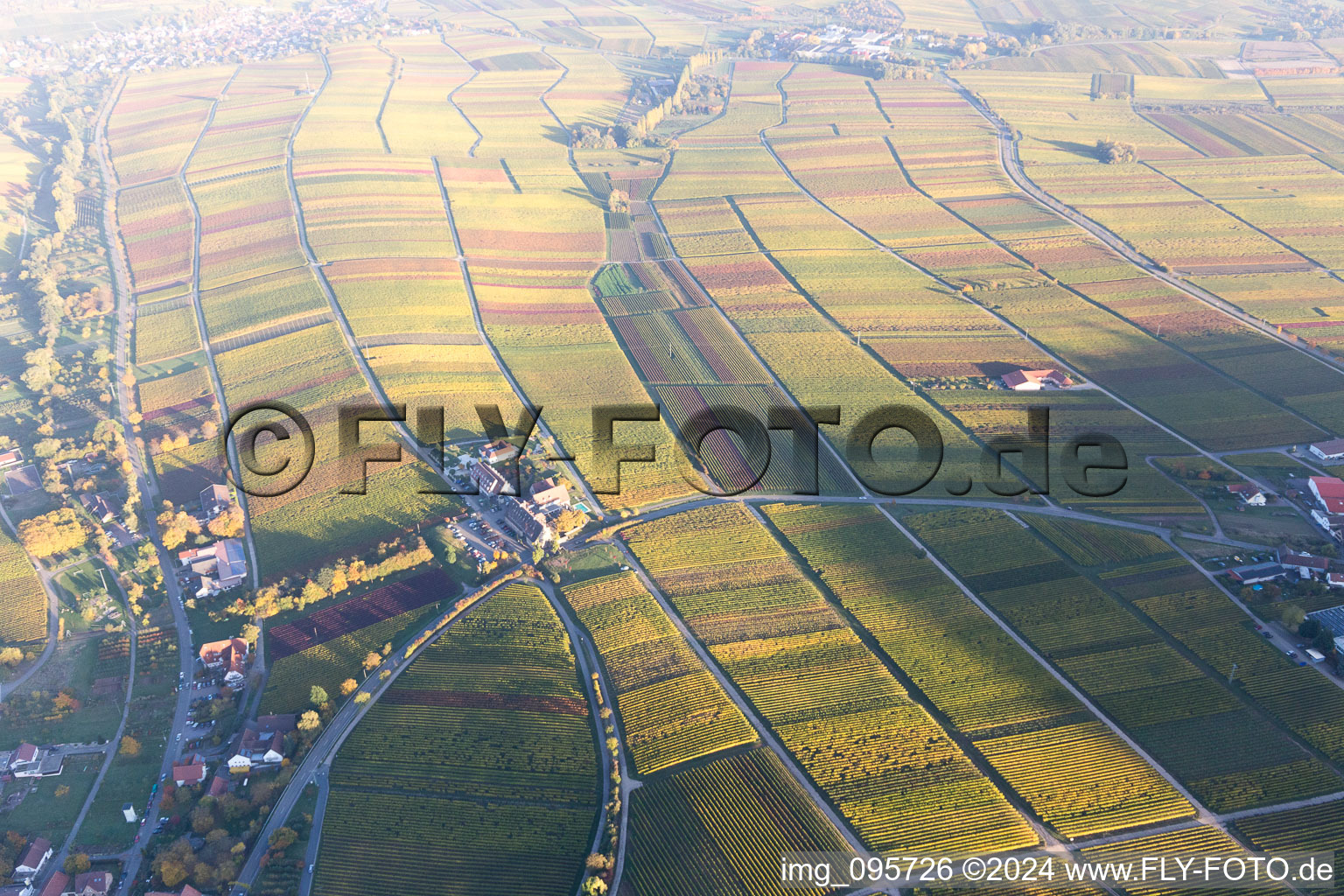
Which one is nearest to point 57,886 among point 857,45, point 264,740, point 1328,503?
point 264,740

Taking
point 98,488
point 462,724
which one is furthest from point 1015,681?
point 98,488

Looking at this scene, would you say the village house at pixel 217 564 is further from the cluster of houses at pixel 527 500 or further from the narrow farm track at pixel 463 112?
the narrow farm track at pixel 463 112

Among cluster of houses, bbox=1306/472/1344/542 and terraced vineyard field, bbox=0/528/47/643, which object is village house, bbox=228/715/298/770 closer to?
terraced vineyard field, bbox=0/528/47/643

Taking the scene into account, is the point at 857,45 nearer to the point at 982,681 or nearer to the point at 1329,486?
the point at 1329,486

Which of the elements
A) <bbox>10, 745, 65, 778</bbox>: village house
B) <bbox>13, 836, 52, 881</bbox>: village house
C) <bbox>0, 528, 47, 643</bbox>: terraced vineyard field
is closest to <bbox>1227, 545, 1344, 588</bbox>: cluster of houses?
<bbox>13, 836, 52, 881</bbox>: village house

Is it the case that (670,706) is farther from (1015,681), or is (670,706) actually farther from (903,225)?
(903,225)

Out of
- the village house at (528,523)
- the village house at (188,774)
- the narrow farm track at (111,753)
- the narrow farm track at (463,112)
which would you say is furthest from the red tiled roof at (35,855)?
the narrow farm track at (463,112)
